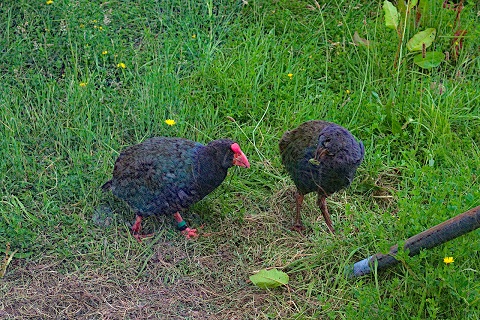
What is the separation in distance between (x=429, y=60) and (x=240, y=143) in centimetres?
165

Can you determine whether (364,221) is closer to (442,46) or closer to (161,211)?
(161,211)

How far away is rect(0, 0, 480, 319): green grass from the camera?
12.3 ft

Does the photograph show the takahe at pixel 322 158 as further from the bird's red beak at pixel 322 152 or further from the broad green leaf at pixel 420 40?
the broad green leaf at pixel 420 40

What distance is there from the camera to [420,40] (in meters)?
5.18

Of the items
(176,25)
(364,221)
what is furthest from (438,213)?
(176,25)

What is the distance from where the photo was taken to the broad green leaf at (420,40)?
516cm

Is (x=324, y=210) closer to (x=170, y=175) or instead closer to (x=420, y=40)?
(x=170, y=175)

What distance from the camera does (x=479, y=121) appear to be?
4828mm

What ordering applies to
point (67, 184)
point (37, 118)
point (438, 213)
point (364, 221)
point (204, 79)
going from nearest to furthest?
1. point (438, 213)
2. point (364, 221)
3. point (67, 184)
4. point (37, 118)
5. point (204, 79)

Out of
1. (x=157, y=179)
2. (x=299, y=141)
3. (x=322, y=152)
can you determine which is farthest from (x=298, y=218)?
(x=157, y=179)

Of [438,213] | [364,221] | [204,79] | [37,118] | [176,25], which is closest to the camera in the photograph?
[438,213]

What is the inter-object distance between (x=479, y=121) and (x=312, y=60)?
138cm

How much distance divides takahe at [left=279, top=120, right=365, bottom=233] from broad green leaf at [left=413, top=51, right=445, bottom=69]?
1455 millimetres

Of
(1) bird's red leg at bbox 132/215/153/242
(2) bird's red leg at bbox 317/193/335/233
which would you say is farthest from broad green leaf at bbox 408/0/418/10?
(1) bird's red leg at bbox 132/215/153/242
